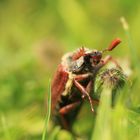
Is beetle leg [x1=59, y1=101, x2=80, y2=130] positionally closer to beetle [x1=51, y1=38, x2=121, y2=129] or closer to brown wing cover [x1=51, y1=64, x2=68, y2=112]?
beetle [x1=51, y1=38, x2=121, y2=129]

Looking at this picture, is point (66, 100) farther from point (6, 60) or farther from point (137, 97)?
point (6, 60)

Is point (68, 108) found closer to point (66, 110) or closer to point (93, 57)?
point (66, 110)

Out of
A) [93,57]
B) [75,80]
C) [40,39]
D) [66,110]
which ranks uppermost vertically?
[40,39]

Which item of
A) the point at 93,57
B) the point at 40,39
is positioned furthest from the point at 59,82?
the point at 40,39

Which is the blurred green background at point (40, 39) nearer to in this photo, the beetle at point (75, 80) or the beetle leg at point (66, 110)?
the beetle leg at point (66, 110)

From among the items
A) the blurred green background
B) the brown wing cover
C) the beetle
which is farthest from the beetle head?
the blurred green background

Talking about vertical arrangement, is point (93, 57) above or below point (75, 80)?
above

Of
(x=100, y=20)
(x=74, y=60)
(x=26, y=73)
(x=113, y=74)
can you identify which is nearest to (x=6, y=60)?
(x=26, y=73)
